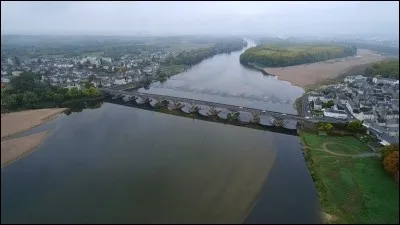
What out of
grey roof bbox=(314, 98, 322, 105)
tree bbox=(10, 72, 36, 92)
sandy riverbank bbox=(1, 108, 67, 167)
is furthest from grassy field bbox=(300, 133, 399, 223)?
tree bbox=(10, 72, 36, 92)

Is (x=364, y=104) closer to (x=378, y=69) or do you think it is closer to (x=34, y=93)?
(x=378, y=69)

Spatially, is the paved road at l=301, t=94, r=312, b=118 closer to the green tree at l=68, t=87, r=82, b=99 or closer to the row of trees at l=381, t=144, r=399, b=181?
the row of trees at l=381, t=144, r=399, b=181

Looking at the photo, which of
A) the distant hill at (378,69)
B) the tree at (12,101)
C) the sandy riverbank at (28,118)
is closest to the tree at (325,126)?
the distant hill at (378,69)

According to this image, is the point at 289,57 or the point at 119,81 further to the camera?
the point at 289,57

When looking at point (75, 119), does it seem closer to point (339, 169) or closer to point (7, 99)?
point (7, 99)

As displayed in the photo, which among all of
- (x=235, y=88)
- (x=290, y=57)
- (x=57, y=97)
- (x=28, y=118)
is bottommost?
(x=235, y=88)

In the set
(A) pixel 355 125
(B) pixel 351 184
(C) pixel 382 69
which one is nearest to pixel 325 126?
(A) pixel 355 125
